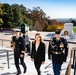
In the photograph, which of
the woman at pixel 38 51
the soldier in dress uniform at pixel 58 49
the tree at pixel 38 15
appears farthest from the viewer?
the tree at pixel 38 15

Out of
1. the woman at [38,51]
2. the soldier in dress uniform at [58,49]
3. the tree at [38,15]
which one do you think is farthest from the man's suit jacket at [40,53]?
the tree at [38,15]

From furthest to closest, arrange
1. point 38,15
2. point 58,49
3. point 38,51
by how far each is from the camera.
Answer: point 38,15
point 38,51
point 58,49

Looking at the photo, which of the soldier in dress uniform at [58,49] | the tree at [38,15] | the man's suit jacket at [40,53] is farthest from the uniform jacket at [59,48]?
the tree at [38,15]

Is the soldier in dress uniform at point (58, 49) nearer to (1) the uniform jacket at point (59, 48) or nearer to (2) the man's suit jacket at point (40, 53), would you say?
(1) the uniform jacket at point (59, 48)

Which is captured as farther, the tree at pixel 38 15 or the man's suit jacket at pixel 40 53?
the tree at pixel 38 15

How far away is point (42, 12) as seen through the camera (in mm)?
53688

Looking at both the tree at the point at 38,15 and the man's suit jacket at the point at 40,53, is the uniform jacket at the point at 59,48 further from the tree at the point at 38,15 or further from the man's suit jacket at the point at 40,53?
the tree at the point at 38,15

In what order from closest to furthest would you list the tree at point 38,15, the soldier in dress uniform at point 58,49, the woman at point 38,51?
the soldier in dress uniform at point 58,49, the woman at point 38,51, the tree at point 38,15

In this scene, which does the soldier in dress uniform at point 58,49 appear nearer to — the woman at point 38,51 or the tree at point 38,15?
the woman at point 38,51

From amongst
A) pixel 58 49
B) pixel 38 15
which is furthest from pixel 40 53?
pixel 38 15

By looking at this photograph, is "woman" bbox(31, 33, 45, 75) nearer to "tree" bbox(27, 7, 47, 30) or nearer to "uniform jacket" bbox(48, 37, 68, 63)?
"uniform jacket" bbox(48, 37, 68, 63)

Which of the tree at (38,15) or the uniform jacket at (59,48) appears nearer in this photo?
the uniform jacket at (59,48)

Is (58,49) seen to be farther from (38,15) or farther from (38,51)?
(38,15)

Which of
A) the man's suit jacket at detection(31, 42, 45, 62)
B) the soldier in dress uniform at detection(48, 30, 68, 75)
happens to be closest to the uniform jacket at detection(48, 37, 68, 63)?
the soldier in dress uniform at detection(48, 30, 68, 75)
